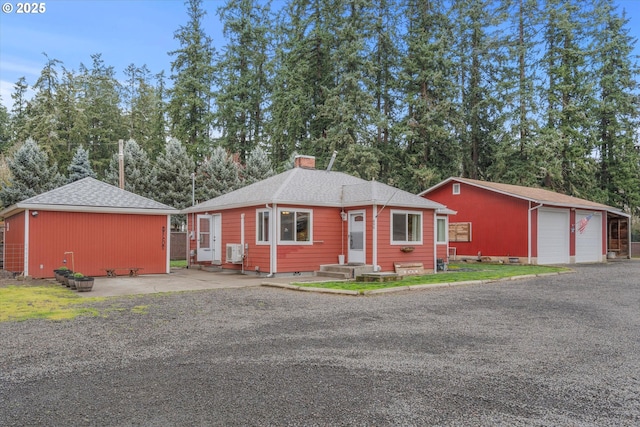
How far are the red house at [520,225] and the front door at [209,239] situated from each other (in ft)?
37.3

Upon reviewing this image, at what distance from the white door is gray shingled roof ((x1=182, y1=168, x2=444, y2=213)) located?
53cm

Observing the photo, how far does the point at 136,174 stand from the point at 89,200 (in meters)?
12.8

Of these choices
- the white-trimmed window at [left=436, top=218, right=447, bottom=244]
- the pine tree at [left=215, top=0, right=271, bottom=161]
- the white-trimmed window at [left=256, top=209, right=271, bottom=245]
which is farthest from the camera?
the pine tree at [left=215, top=0, right=271, bottom=161]

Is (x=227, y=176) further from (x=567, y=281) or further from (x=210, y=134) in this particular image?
(x=567, y=281)

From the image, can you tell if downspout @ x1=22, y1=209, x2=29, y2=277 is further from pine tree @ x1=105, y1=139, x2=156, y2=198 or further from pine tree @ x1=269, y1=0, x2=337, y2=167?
pine tree @ x1=269, y1=0, x2=337, y2=167

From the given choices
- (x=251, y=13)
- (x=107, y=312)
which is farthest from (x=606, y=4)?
(x=107, y=312)

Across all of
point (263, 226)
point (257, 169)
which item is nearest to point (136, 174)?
point (257, 169)

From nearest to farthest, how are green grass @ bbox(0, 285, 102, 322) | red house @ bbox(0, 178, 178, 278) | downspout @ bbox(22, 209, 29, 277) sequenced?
green grass @ bbox(0, 285, 102, 322), downspout @ bbox(22, 209, 29, 277), red house @ bbox(0, 178, 178, 278)

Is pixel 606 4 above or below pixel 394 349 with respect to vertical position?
above

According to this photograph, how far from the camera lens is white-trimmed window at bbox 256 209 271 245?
13.9 m

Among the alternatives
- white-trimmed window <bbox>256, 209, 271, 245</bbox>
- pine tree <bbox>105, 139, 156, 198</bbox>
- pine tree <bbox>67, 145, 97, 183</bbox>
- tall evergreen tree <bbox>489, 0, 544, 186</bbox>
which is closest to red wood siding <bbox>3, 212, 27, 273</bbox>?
white-trimmed window <bbox>256, 209, 271, 245</bbox>

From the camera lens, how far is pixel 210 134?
35188 millimetres

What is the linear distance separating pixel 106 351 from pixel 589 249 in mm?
22958

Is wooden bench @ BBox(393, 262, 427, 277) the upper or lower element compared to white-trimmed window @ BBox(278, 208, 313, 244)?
lower
